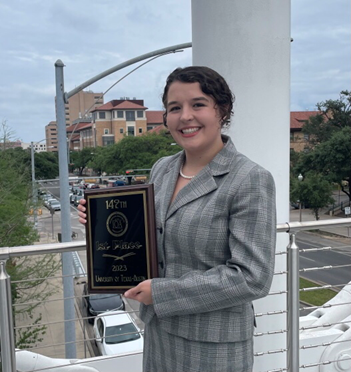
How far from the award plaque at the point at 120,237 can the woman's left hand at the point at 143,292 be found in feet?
0.26

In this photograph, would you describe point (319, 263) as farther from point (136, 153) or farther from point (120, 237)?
point (136, 153)

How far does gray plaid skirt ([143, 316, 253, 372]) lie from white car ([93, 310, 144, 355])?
8.17m

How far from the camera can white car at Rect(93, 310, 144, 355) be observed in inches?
378

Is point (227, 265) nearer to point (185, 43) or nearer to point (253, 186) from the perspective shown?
point (253, 186)

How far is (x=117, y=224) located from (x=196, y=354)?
520mm

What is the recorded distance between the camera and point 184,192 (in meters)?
1.45

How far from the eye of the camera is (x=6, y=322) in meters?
1.77

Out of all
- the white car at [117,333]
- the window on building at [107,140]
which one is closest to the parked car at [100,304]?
the white car at [117,333]

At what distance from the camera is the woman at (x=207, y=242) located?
4.25 ft

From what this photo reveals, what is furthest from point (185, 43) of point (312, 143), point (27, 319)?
point (312, 143)

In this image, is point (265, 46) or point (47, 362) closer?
point (265, 46)

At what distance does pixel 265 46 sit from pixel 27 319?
41.8ft

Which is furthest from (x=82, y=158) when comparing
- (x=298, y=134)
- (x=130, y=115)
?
(x=298, y=134)

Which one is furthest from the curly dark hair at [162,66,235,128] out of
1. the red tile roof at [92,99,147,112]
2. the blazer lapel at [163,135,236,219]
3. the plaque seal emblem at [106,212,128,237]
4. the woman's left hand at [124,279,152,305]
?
the red tile roof at [92,99,147,112]
